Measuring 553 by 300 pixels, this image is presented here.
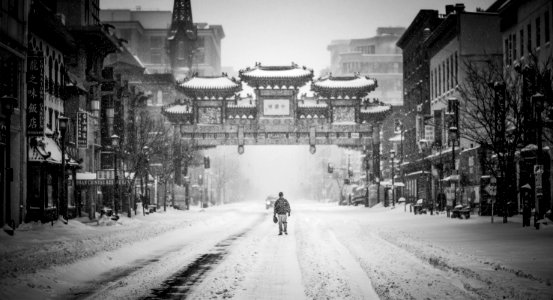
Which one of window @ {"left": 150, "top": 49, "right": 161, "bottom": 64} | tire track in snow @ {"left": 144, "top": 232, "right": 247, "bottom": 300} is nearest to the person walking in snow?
tire track in snow @ {"left": 144, "top": 232, "right": 247, "bottom": 300}

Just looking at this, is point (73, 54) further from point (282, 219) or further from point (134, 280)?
point (134, 280)

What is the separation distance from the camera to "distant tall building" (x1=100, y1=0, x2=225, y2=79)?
13626 cm

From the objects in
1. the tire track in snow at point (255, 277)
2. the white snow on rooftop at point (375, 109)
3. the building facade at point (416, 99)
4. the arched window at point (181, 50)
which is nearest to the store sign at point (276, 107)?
the white snow on rooftop at point (375, 109)

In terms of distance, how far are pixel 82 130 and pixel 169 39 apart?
296ft

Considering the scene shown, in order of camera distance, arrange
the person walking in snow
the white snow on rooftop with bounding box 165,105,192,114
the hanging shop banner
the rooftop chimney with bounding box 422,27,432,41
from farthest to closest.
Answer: the white snow on rooftop with bounding box 165,105,192,114, the rooftop chimney with bounding box 422,27,432,41, the hanging shop banner, the person walking in snow

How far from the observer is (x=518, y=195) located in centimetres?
4534

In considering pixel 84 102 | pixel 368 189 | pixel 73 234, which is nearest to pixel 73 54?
pixel 84 102

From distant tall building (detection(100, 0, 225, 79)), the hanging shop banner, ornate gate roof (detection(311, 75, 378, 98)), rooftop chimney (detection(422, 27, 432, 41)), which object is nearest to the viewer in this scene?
the hanging shop banner

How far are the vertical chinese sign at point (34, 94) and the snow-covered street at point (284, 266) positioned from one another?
24.3ft

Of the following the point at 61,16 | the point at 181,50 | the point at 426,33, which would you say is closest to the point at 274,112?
the point at 426,33

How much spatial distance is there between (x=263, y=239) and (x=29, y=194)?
1547 cm

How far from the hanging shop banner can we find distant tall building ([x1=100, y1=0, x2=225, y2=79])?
89.1 metres

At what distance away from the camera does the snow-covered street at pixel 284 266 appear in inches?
530

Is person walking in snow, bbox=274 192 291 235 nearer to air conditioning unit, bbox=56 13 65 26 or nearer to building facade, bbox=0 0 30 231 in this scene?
building facade, bbox=0 0 30 231
